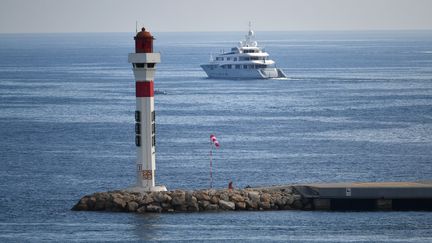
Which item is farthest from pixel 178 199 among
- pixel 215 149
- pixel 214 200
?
pixel 215 149

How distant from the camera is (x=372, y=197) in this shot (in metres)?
45.2

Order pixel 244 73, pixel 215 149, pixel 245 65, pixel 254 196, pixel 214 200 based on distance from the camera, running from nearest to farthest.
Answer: pixel 214 200 → pixel 254 196 → pixel 215 149 → pixel 245 65 → pixel 244 73

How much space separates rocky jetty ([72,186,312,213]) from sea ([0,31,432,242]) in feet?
1.49

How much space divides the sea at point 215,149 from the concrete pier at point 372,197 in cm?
56

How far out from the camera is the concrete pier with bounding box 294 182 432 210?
148 feet

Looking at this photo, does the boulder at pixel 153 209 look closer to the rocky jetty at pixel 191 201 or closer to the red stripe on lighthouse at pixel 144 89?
the rocky jetty at pixel 191 201

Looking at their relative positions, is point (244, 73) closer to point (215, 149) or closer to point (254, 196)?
point (215, 149)

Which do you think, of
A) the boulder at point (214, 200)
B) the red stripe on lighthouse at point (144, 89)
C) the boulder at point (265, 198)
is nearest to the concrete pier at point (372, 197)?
→ the boulder at point (265, 198)

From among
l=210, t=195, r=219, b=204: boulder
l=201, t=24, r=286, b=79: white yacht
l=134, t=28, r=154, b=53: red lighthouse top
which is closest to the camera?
l=134, t=28, r=154, b=53: red lighthouse top

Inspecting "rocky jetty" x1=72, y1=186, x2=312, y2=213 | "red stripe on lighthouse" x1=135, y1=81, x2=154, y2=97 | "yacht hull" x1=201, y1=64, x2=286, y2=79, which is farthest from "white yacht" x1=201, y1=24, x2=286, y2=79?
"red stripe on lighthouse" x1=135, y1=81, x2=154, y2=97

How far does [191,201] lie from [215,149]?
70.2ft

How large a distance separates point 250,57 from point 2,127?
2400 inches

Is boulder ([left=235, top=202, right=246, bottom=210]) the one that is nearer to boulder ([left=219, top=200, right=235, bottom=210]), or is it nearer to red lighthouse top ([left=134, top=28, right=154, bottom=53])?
boulder ([left=219, top=200, right=235, bottom=210])

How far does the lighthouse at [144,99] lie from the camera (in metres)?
44.2
